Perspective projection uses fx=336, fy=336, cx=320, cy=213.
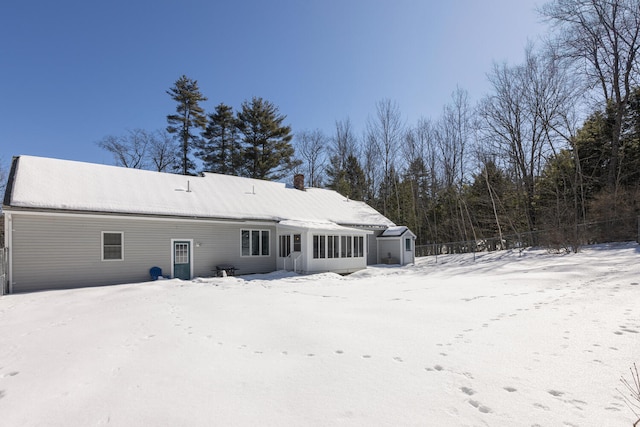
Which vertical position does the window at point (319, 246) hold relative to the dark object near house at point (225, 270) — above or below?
above

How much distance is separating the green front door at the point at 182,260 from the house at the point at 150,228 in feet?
0.13

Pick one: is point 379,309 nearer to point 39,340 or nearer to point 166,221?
point 39,340

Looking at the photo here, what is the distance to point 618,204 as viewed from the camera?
16.5 m

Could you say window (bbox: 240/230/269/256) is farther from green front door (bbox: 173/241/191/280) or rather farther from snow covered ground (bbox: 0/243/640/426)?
snow covered ground (bbox: 0/243/640/426)

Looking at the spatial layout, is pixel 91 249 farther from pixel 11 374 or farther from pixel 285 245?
pixel 11 374

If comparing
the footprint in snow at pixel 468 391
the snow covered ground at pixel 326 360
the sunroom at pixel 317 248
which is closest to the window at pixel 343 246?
the sunroom at pixel 317 248


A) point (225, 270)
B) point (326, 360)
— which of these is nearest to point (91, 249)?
point (225, 270)

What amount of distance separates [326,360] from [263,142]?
29502 millimetres

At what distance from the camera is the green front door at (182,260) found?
1398 cm

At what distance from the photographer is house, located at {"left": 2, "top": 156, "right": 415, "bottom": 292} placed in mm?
11242

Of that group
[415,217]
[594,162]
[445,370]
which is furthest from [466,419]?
[415,217]

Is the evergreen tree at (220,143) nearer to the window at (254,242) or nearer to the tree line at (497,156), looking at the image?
the tree line at (497,156)

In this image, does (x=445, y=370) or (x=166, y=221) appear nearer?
(x=445, y=370)

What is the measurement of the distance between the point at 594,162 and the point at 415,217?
43.6 feet
